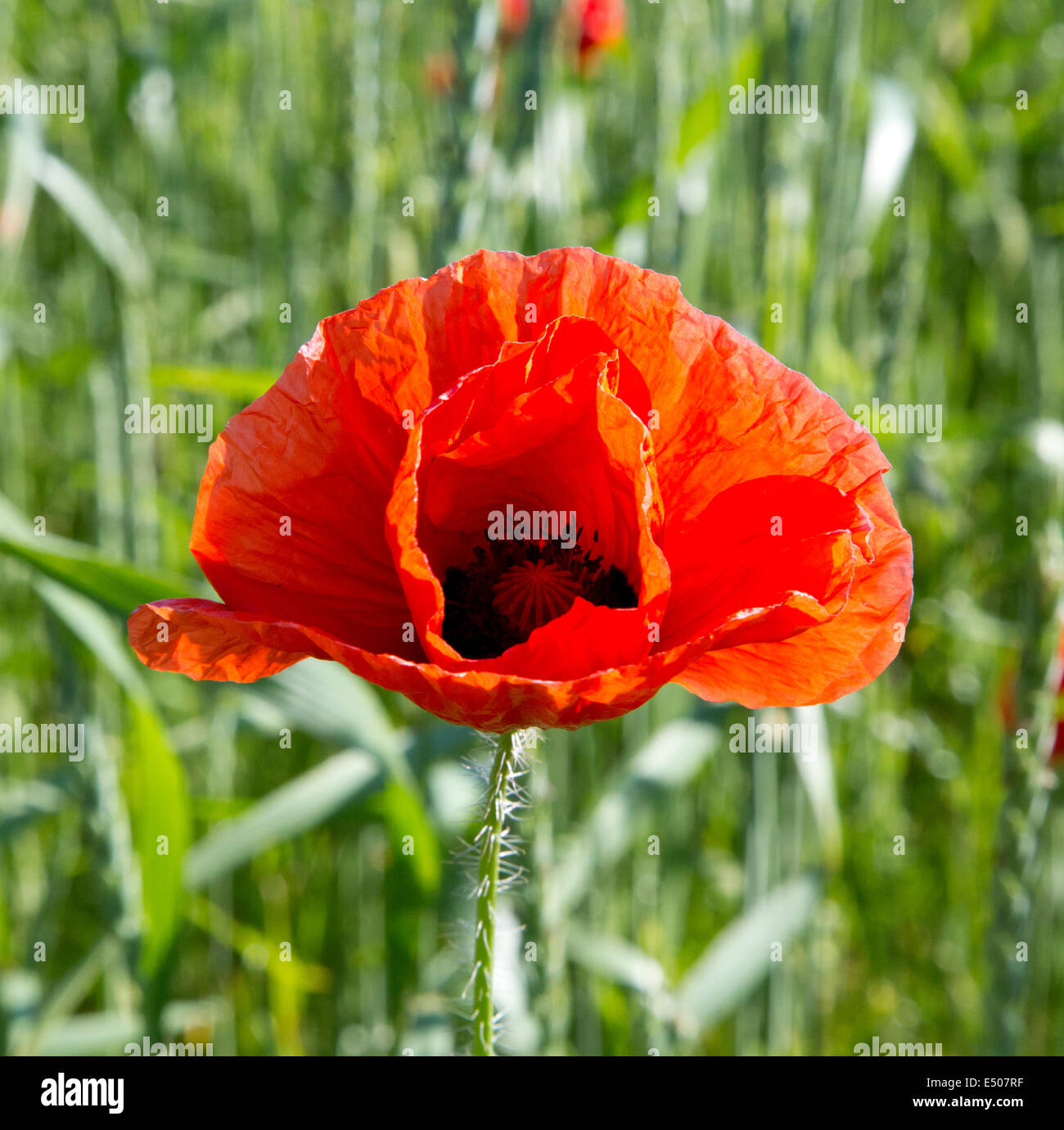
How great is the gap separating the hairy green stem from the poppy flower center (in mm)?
53

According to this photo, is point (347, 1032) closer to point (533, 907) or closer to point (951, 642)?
point (533, 907)

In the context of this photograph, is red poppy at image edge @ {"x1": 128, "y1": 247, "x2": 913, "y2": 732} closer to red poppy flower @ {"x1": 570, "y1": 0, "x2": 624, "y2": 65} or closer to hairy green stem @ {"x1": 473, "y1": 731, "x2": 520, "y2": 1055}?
hairy green stem @ {"x1": 473, "y1": 731, "x2": 520, "y2": 1055}

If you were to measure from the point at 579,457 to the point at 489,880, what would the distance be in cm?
21

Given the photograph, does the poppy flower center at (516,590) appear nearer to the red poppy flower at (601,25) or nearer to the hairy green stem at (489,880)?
the hairy green stem at (489,880)

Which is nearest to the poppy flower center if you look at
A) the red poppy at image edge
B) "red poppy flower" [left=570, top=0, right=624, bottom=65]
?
the red poppy at image edge

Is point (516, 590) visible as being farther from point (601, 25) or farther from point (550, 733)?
point (601, 25)

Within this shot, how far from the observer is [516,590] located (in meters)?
0.52

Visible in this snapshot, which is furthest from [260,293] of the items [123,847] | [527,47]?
[123,847]

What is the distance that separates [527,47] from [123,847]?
724mm

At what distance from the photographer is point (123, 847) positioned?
36.0 inches

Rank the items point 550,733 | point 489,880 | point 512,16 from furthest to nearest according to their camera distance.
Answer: point 512,16
point 550,733
point 489,880

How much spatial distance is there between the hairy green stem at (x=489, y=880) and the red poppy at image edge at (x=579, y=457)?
0.16ft

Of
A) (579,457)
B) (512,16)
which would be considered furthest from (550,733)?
(512,16)

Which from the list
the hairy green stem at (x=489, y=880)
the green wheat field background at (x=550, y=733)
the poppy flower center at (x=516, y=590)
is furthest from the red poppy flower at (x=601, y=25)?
the hairy green stem at (x=489, y=880)
